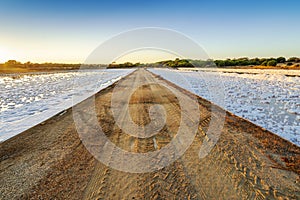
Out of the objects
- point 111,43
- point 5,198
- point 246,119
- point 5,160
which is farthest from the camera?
point 111,43

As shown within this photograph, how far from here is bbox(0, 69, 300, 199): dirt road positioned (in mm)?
2172

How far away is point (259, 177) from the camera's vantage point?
8.04 feet

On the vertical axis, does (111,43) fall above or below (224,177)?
above

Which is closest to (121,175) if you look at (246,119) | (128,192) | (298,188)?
(128,192)

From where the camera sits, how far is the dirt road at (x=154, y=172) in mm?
2172

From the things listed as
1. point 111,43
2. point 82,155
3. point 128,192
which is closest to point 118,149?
point 82,155

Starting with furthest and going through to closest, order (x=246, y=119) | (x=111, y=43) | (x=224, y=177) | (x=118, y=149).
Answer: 1. (x=111, y=43)
2. (x=246, y=119)
3. (x=118, y=149)
4. (x=224, y=177)

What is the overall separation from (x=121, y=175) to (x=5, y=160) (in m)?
2.14

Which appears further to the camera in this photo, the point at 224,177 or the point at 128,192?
the point at 224,177

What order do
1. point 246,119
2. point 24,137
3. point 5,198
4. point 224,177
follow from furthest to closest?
point 246,119 < point 24,137 < point 224,177 < point 5,198

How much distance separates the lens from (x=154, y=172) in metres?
2.60

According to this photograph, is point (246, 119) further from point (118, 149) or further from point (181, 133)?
point (118, 149)

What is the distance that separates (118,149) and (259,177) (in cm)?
232

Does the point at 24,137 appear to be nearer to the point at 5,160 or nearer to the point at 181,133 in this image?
the point at 5,160
